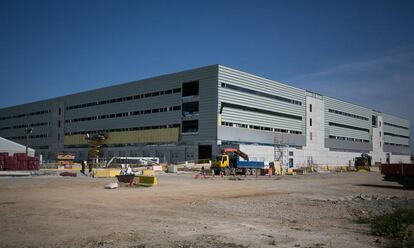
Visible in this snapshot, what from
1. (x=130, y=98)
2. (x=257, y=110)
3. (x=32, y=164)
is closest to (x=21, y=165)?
(x=32, y=164)

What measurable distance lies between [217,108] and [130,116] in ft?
79.3

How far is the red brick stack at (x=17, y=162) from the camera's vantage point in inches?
1957

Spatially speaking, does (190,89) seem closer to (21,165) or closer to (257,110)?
(257,110)

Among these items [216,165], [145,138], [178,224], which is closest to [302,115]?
[145,138]

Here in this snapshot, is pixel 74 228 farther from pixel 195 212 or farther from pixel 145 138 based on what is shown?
pixel 145 138

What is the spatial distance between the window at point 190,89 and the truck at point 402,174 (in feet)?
152

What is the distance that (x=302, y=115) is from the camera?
90.1 m

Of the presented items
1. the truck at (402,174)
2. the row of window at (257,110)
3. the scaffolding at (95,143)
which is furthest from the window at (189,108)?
the truck at (402,174)

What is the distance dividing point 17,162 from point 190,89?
116 feet

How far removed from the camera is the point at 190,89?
249 feet

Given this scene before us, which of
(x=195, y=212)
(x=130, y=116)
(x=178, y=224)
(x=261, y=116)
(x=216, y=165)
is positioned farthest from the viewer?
(x=130, y=116)

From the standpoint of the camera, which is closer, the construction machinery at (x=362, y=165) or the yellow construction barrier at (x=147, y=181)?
the yellow construction barrier at (x=147, y=181)

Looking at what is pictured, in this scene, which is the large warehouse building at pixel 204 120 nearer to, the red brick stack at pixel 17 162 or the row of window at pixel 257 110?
Result: the row of window at pixel 257 110

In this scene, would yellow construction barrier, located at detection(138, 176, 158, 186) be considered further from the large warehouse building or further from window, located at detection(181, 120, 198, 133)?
window, located at detection(181, 120, 198, 133)
